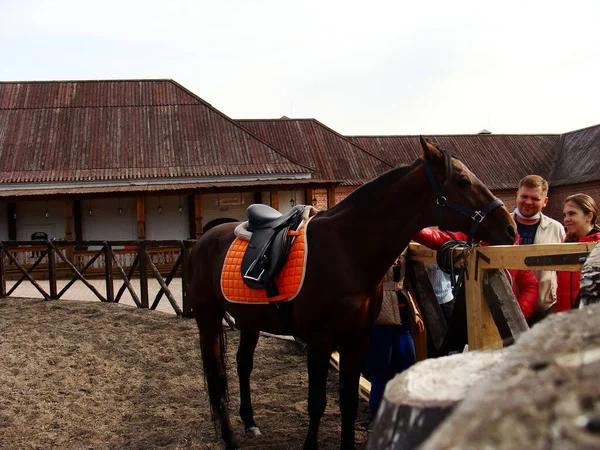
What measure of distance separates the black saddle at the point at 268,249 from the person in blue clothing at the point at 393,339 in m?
0.73

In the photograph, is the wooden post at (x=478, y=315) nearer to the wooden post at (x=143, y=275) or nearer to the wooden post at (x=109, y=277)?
the wooden post at (x=143, y=275)

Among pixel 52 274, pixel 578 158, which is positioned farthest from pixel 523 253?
pixel 578 158

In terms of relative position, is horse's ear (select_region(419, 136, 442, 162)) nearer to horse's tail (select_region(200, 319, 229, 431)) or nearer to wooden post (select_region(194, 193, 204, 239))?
horse's tail (select_region(200, 319, 229, 431))

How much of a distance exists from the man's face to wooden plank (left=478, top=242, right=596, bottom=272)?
74 centimetres

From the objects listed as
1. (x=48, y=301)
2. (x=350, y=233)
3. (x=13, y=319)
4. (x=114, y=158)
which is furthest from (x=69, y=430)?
(x=114, y=158)

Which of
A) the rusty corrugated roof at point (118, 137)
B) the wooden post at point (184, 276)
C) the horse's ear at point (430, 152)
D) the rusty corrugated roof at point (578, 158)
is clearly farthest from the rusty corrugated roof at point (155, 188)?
the rusty corrugated roof at point (578, 158)

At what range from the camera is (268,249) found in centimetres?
354

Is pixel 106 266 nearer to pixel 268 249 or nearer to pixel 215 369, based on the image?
pixel 215 369

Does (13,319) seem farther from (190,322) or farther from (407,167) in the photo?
(407,167)

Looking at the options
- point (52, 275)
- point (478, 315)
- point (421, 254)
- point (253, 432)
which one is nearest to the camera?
point (478, 315)

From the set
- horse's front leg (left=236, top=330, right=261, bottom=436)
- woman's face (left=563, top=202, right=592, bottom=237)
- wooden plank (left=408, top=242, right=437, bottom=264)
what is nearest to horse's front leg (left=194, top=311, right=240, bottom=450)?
horse's front leg (left=236, top=330, right=261, bottom=436)

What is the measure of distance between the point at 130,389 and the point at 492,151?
35.3 meters

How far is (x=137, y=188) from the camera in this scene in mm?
20625

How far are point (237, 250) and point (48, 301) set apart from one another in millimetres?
8092
